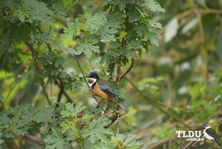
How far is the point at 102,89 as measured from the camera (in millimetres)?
1506

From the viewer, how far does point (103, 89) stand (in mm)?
1501

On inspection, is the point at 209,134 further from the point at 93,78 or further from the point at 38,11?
the point at 38,11

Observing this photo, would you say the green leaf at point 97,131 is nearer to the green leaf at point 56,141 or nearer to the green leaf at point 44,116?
the green leaf at point 56,141

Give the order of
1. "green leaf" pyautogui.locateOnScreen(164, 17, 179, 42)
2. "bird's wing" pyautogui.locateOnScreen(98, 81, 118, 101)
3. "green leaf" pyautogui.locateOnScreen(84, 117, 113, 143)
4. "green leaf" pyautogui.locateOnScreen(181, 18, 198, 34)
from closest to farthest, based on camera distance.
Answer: "green leaf" pyautogui.locateOnScreen(84, 117, 113, 143)
"bird's wing" pyautogui.locateOnScreen(98, 81, 118, 101)
"green leaf" pyautogui.locateOnScreen(164, 17, 179, 42)
"green leaf" pyautogui.locateOnScreen(181, 18, 198, 34)

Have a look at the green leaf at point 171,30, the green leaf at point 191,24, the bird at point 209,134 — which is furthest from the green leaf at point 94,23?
the green leaf at point 191,24

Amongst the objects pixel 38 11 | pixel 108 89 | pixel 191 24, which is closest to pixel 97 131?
pixel 108 89

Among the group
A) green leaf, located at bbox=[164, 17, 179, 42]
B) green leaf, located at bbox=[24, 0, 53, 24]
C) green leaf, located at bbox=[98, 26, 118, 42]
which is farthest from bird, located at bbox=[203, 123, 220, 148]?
green leaf, located at bbox=[164, 17, 179, 42]

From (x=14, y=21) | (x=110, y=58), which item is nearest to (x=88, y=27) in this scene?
(x=110, y=58)

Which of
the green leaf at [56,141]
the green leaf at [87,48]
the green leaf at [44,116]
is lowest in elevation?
the green leaf at [56,141]

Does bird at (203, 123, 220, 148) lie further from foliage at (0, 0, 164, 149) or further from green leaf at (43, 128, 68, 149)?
green leaf at (43, 128, 68, 149)

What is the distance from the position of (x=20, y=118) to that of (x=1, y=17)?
495 mm

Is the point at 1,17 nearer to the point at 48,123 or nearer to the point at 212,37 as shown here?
the point at 48,123

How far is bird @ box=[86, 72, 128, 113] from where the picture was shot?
1498 millimetres

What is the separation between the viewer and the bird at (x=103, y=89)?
1.50m
